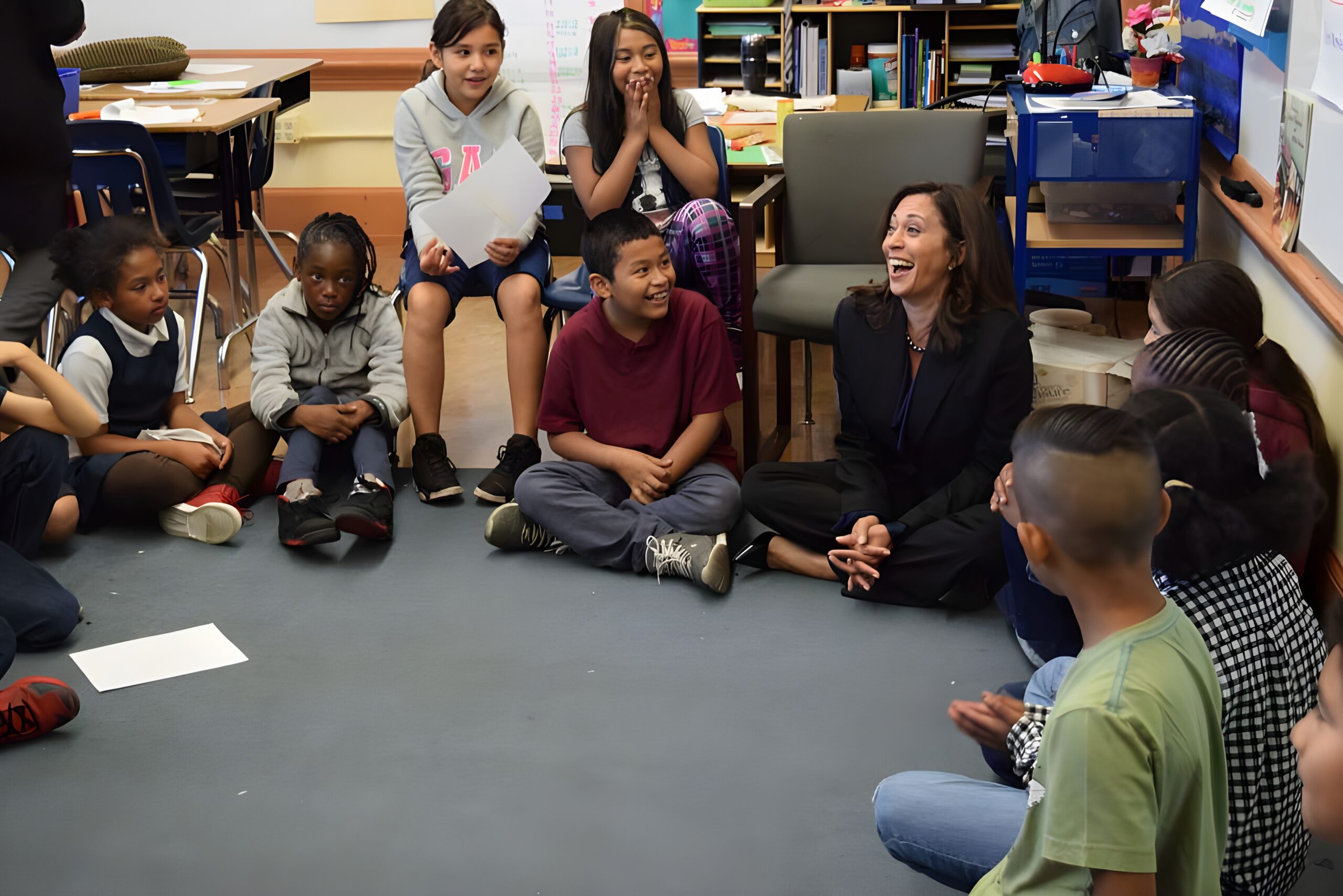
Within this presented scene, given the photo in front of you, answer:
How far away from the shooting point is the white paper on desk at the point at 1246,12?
2.37 metres

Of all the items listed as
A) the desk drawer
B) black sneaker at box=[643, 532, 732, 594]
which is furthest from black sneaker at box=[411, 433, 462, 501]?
the desk drawer

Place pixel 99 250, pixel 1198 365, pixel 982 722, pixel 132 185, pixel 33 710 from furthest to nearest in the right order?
pixel 132 185, pixel 99 250, pixel 33 710, pixel 1198 365, pixel 982 722

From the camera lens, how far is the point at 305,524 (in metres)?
2.69

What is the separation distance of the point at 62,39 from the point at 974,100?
3.00 m

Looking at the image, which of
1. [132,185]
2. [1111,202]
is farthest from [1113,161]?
[132,185]

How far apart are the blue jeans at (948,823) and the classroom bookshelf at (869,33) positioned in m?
3.75

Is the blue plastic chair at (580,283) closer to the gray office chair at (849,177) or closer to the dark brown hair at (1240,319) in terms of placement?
the gray office chair at (849,177)

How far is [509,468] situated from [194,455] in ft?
2.29

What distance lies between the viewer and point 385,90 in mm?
5418

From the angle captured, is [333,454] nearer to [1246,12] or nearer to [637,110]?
[637,110]

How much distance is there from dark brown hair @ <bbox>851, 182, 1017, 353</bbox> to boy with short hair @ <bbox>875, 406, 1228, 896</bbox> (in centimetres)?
127

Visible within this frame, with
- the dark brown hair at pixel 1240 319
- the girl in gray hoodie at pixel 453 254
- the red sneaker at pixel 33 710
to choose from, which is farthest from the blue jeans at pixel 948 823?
the girl in gray hoodie at pixel 453 254

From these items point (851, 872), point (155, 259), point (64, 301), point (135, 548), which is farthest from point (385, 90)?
point (851, 872)

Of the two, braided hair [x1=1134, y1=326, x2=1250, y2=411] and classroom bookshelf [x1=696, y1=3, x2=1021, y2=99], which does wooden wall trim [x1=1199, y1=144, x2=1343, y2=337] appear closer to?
braided hair [x1=1134, y1=326, x2=1250, y2=411]
